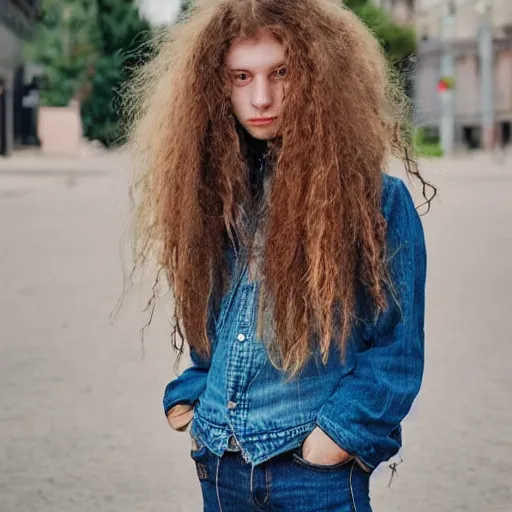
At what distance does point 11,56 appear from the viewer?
2660 inches

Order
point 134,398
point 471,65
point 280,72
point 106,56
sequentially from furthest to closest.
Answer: point 471,65
point 106,56
point 134,398
point 280,72

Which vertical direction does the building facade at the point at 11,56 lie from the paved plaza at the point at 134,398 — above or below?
above

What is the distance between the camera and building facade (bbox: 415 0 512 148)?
69312 mm

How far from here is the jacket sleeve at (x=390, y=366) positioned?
7.02ft

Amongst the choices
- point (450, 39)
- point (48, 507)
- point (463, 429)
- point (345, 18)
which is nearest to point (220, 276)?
point (345, 18)

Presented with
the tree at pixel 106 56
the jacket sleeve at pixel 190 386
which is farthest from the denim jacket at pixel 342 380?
the tree at pixel 106 56

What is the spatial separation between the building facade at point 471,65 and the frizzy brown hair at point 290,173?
66.3 metres

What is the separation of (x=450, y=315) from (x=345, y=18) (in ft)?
23.5

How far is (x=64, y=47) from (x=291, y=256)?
62.5 m

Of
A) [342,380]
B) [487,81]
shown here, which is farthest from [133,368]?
[487,81]

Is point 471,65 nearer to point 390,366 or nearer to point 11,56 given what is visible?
point 11,56

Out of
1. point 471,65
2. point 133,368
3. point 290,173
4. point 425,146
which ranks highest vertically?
point 471,65

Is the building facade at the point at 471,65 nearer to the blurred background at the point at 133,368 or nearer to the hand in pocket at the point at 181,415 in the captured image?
the blurred background at the point at 133,368

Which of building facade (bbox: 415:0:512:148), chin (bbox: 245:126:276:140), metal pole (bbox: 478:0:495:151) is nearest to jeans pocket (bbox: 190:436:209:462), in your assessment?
chin (bbox: 245:126:276:140)
